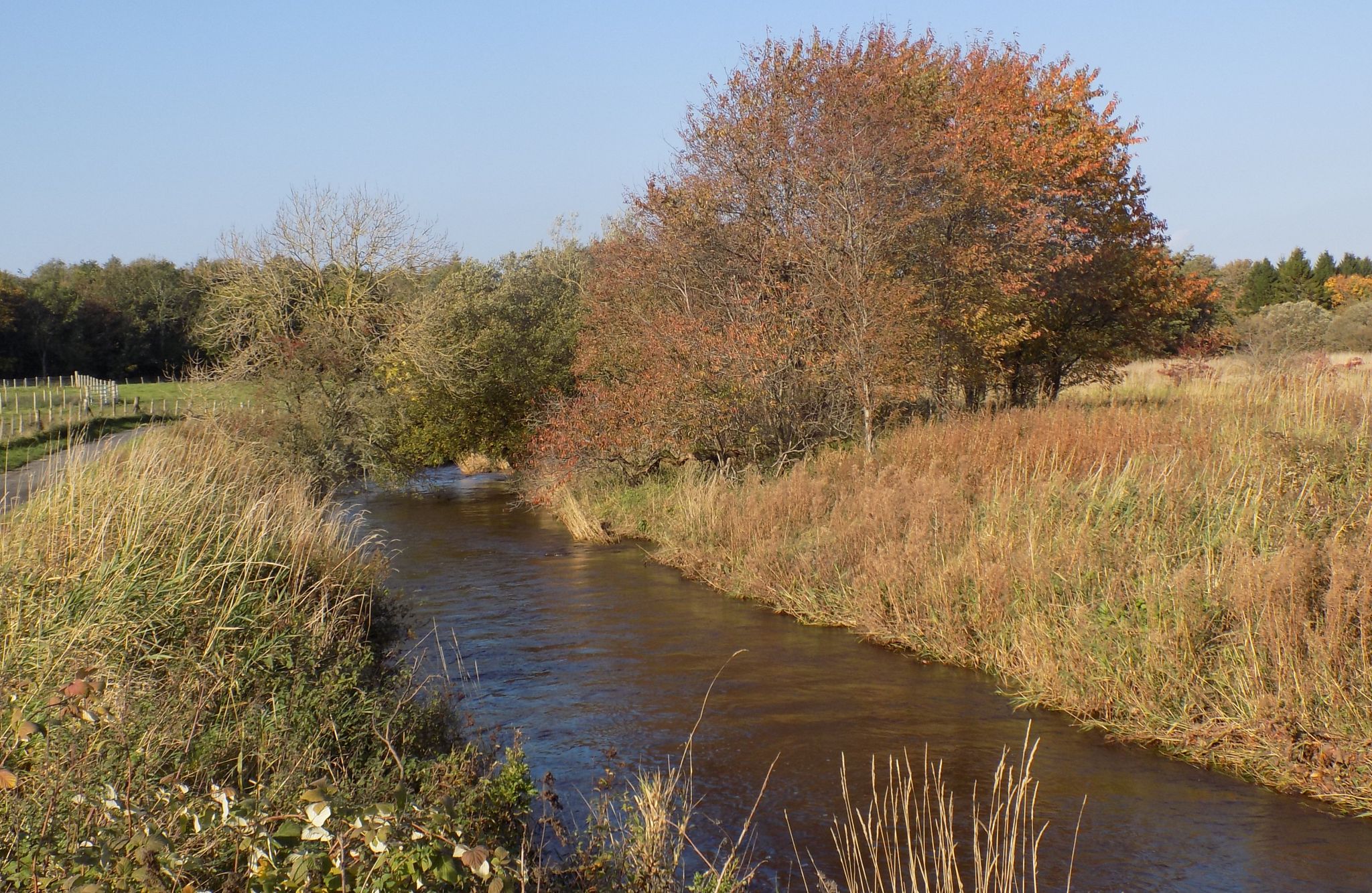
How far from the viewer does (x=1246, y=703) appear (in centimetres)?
771

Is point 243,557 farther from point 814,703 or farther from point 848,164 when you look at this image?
point 848,164

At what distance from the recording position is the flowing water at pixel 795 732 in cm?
650

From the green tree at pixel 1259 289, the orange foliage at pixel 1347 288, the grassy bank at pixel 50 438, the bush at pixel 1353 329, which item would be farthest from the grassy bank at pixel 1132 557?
the green tree at pixel 1259 289

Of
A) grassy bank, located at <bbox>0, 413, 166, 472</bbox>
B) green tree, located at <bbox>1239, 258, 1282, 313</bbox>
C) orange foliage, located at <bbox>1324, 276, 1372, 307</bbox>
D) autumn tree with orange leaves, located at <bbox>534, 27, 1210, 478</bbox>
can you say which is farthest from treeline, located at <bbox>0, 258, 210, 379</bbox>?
orange foliage, located at <bbox>1324, 276, 1372, 307</bbox>

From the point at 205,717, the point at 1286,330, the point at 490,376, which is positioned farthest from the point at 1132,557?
the point at 1286,330

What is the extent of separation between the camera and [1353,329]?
121ft

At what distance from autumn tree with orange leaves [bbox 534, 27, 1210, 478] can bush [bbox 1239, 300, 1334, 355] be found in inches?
124

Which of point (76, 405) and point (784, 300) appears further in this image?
point (76, 405)

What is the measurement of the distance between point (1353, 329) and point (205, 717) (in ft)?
132

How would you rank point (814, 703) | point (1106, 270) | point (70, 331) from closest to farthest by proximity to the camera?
1. point (814, 703)
2. point (1106, 270)
3. point (70, 331)

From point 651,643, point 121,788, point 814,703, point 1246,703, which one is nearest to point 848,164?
point 651,643

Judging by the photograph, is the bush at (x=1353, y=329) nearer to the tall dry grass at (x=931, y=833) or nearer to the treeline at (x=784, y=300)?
the treeline at (x=784, y=300)

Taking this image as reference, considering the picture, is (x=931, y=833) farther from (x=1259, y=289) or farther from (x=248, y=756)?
(x=1259, y=289)

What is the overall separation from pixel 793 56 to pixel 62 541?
16167 mm
